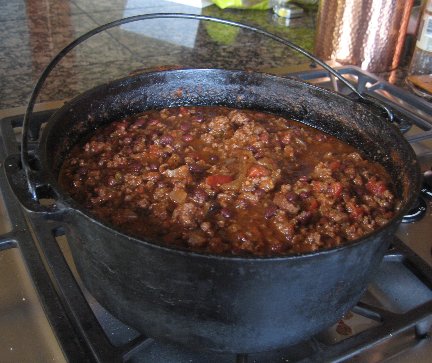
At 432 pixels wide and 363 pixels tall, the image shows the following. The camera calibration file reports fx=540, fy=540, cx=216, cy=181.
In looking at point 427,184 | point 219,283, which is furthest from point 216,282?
point 427,184

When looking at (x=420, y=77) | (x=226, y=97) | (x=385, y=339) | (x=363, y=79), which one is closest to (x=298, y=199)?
(x=385, y=339)

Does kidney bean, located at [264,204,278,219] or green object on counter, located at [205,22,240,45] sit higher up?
kidney bean, located at [264,204,278,219]

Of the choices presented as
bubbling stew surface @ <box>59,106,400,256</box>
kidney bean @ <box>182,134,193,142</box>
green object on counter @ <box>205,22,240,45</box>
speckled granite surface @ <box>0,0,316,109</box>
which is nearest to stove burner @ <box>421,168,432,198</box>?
bubbling stew surface @ <box>59,106,400,256</box>

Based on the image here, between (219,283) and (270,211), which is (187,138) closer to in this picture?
(270,211)

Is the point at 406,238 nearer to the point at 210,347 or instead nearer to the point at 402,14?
the point at 210,347

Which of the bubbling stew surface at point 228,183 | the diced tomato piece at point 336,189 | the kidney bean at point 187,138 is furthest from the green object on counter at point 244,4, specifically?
the diced tomato piece at point 336,189

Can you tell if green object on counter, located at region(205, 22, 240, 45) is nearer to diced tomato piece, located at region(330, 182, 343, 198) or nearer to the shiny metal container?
the shiny metal container
